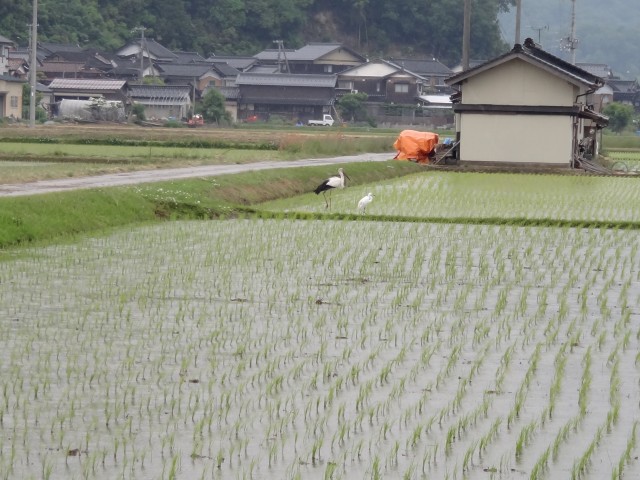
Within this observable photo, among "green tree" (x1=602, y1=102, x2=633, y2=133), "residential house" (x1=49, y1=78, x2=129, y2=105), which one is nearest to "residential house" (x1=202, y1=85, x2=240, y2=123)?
"residential house" (x1=49, y1=78, x2=129, y2=105)

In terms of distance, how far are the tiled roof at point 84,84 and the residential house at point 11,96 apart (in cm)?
576

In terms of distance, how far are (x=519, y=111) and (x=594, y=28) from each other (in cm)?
11046

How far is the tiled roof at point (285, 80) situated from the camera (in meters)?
57.7

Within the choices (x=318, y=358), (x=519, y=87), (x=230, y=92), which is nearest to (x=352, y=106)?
(x=230, y=92)

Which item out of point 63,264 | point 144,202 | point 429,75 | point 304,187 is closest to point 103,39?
point 429,75

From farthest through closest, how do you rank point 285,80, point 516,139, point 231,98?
point 231,98 → point 285,80 → point 516,139

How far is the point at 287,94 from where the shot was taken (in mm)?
58531

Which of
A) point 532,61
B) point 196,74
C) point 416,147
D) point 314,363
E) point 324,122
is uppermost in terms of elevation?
point 196,74

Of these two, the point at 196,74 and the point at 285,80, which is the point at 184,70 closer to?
the point at 196,74

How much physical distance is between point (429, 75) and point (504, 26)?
77821 mm

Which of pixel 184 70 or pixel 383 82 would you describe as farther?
pixel 383 82

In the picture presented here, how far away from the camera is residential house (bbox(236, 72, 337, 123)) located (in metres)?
57.8

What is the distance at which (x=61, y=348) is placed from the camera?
666 cm

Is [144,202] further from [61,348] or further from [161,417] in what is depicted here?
[161,417]
